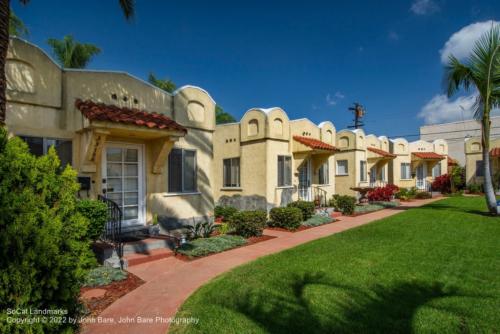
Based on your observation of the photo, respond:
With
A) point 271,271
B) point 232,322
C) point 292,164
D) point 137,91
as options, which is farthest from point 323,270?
point 292,164

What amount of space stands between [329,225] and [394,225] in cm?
248

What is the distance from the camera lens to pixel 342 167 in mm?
20891

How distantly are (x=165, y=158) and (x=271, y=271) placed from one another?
4669mm

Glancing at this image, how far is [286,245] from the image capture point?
8688mm

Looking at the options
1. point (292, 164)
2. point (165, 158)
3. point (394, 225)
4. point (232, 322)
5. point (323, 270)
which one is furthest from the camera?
point (292, 164)

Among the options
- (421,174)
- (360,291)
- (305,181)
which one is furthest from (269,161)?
(421,174)

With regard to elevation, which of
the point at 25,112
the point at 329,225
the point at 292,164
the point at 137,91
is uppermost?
the point at 137,91

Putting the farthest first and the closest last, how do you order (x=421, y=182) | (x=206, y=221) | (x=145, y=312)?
(x=421, y=182) < (x=206, y=221) < (x=145, y=312)

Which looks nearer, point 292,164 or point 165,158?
point 165,158

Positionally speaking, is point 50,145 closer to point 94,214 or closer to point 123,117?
point 123,117

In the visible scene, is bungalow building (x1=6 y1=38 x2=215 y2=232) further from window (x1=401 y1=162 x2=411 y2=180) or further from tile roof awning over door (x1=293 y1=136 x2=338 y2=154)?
window (x1=401 y1=162 x2=411 y2=180)

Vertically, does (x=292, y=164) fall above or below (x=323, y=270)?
above

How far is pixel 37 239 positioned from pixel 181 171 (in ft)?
22.5

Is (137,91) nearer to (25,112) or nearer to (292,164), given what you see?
(25,112)
